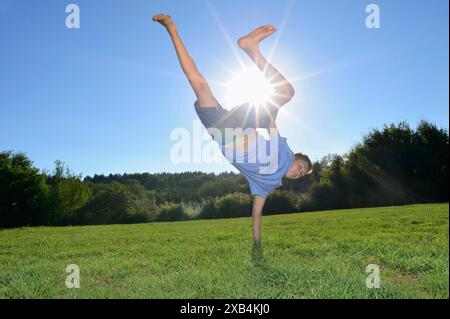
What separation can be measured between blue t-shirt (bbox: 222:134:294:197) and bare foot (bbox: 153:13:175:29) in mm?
1967

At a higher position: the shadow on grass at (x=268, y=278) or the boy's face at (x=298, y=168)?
the boy's face at (x=298, y=168)

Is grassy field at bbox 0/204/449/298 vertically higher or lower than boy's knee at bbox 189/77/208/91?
lower

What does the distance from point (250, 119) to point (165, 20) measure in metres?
1.93

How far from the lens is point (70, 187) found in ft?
92.7

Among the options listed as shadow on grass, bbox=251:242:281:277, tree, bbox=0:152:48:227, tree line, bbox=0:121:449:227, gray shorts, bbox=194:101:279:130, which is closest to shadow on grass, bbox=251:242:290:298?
shadow on grass, bbox=251:242:281:277

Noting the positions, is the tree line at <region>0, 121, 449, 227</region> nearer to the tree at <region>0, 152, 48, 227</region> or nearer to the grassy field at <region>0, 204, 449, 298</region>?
the tree at <region>0, 152, 48, 227</region>

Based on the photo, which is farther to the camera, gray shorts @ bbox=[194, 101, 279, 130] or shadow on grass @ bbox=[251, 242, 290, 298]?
gray shorts @ bbox=[194, 101, 279, 130]

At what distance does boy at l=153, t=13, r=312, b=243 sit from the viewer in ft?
18.5

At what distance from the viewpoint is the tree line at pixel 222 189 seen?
27.6m

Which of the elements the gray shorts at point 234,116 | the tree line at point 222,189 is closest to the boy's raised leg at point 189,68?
the gray shorts at point 234,116

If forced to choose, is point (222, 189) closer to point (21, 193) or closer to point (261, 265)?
point (21, 193)

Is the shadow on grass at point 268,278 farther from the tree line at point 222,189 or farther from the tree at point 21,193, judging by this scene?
the tree at point 21,193

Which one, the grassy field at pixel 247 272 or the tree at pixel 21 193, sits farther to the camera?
the tree at pixel 21 193
